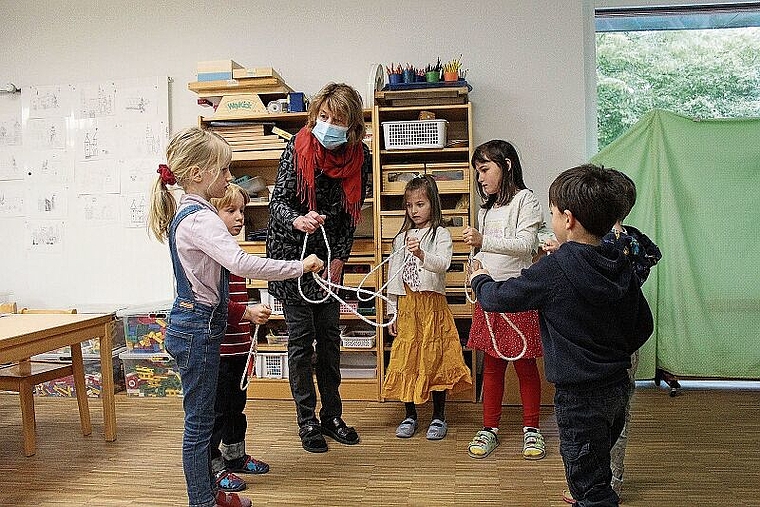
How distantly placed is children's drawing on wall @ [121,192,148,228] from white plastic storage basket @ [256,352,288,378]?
1.23 metres

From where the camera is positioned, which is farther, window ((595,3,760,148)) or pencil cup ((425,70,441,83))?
window ((595,3,760,148))

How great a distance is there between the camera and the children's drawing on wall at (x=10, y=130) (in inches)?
178

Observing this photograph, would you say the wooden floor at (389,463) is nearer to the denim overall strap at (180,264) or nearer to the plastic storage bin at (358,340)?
the plastic storage bin at (358,340)

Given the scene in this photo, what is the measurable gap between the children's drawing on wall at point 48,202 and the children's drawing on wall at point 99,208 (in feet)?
0.38

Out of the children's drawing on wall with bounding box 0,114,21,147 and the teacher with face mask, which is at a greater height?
the children's drawing on wall with bounding box 0,114,21,147

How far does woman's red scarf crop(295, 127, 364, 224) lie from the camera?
9.45 ft

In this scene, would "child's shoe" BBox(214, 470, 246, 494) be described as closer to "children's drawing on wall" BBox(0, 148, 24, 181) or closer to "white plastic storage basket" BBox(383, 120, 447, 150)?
"white plastic storage basket" BBox(383, 120, 447, 150)

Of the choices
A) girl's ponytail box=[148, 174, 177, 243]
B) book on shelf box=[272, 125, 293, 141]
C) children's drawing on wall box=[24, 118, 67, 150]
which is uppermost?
children's drawing on wall box=[24, 118, 67, 150]

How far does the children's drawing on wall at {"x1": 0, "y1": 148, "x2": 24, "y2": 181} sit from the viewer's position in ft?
14.9

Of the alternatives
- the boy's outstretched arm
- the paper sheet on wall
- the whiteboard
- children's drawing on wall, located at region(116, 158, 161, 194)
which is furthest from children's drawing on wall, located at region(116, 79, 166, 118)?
the boy's outstretched arm

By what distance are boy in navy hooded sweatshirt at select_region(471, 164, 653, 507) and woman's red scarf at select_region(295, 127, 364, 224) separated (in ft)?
3.83

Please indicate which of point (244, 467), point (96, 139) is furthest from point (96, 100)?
point (244, 467)

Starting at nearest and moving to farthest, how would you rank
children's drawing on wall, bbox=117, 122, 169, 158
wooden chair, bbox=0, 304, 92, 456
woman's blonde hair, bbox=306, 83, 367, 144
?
woman's blonde hair, bbox=306, 83, 367, 144
wooden chair, bbox=0, 304, 92, 456
children's drawing on wall, bbox=117, 122, 169, 158

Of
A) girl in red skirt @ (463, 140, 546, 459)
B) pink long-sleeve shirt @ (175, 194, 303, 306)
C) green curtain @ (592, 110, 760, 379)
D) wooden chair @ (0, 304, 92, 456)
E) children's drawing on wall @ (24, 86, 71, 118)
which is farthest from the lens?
children's drawing on wall @ (24, 86, 71, 118)
